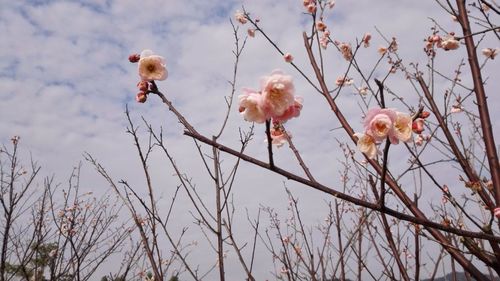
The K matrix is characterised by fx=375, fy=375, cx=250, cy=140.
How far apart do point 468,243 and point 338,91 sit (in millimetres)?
1201

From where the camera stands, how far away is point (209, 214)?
2.66 metres

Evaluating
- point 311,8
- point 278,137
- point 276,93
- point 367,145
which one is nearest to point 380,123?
point 367,145

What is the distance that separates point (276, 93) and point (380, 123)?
1.35 feet

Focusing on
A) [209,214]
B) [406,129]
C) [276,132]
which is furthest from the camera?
[209,214]

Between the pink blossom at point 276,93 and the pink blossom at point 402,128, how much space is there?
43 centimetres

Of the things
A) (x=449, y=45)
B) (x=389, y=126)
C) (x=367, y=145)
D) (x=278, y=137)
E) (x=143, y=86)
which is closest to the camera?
(x=389, y=126)

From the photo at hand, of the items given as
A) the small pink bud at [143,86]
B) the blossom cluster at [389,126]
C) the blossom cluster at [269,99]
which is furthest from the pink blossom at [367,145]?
the small pink bud at [143,86]

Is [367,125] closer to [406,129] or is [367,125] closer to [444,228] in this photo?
[406,129]

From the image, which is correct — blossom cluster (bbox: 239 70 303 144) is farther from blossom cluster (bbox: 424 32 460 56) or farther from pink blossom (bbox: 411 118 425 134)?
blossom cluster (bbox: 424 32 460 56)

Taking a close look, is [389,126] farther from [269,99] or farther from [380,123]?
[269,99]

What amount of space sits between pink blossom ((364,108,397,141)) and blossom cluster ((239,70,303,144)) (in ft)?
1.02

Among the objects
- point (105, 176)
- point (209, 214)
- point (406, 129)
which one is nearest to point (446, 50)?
point (406, 129)

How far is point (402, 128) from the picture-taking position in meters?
1.49

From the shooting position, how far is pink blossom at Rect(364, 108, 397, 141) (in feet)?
4.63
